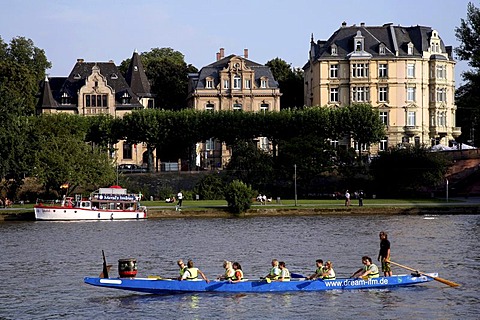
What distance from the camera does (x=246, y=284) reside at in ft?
143

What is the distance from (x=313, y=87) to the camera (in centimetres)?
13500

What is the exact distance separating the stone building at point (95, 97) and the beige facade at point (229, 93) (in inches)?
357

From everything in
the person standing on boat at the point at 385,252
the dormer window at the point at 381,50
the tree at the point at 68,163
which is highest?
the dormer window at the point at 381,50

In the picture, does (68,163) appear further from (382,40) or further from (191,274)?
(191,274)

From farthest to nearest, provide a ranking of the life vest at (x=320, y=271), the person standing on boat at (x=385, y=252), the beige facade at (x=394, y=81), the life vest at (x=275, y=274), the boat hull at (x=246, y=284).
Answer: the beige facade at (x=394, y=81)
the person standing on boat at (x=385, y=252)
the life vest at (x=320, y=271)
the life vest at (x=275, y=274)
the boat hull at (x=246, y=284)

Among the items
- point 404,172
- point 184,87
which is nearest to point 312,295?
point 404,172

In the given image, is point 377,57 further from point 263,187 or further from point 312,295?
point 312,295

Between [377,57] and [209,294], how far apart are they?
89.9 metres

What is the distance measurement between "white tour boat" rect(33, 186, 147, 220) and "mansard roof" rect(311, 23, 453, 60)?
46.2 metres

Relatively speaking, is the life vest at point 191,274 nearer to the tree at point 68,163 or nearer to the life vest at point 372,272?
the life vest at point 372,272

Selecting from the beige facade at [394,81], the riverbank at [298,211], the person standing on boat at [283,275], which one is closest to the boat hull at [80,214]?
the riverbank at [298,211]

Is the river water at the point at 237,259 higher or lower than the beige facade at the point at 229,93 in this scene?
lower

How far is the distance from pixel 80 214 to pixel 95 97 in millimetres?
45030

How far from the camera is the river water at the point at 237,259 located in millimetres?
40906
